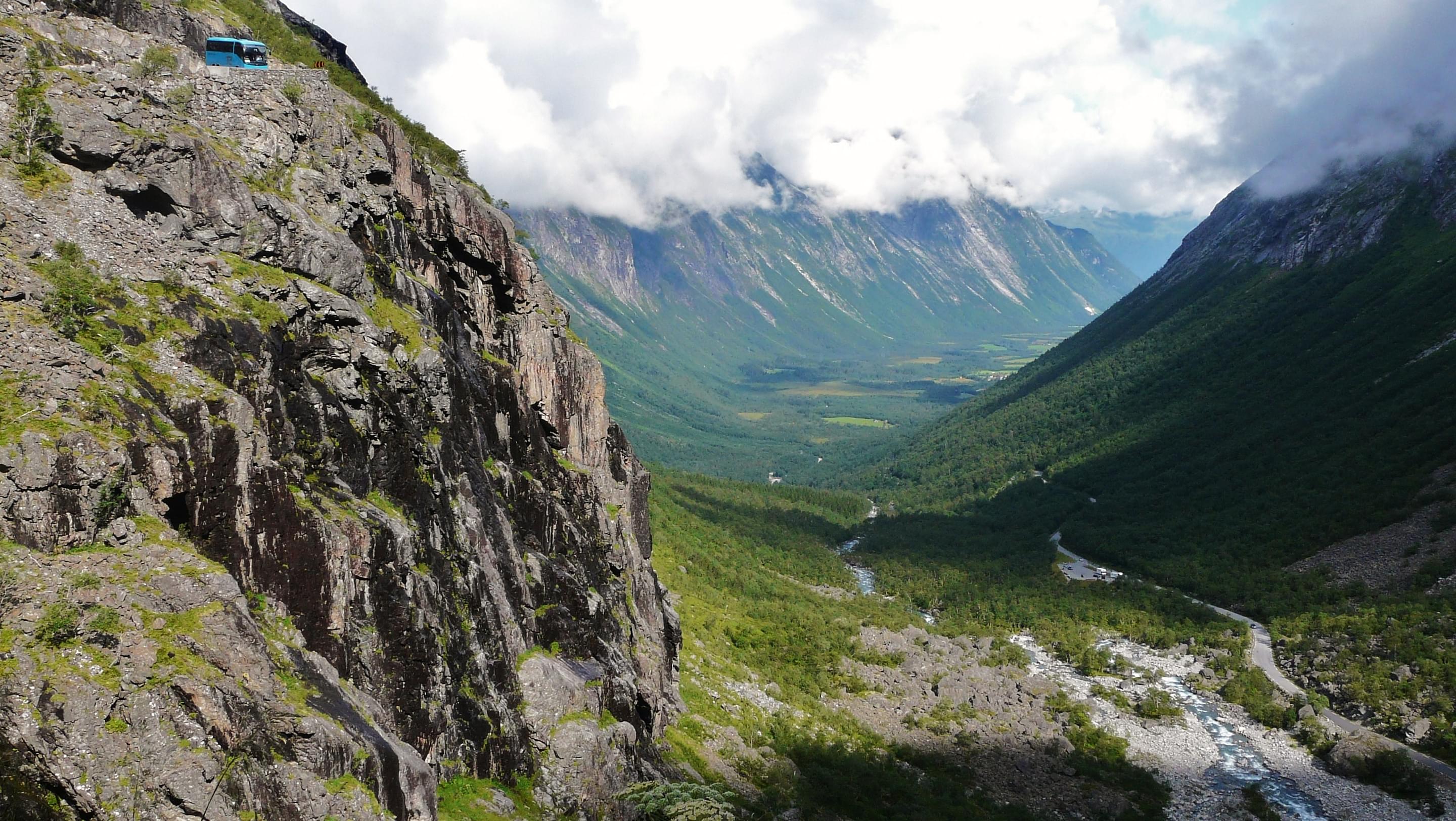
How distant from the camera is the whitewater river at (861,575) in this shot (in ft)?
416

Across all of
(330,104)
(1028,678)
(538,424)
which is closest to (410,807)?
(538,424)

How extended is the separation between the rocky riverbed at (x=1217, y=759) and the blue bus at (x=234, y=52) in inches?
3332

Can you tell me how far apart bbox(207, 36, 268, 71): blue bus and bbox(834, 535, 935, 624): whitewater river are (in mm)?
106196

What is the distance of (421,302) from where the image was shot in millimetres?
38406

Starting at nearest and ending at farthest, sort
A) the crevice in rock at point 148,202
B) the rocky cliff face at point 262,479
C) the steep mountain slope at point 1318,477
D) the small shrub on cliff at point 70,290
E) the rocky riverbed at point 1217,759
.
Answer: the rocky cliff face at point 262,479 < the small shrub on cliff at point 70,290 < the crevice in rock at point 148,202 < the rocky riverbed at point 1217,759 < the steep mountain slope at point 1318,477

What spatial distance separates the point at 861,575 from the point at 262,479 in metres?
130

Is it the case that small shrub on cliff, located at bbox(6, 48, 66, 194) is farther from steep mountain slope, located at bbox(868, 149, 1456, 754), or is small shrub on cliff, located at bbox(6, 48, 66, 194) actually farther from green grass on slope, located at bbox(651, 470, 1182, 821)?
steep mountain slope, located at bbox(868, 149, 1456, 754)

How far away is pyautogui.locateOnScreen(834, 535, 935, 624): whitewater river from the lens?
126875mm

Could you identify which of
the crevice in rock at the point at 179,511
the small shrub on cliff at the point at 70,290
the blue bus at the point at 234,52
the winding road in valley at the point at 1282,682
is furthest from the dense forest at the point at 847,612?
the blue bus at the point at 234,52

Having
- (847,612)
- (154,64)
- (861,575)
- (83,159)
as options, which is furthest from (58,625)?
(861,575)

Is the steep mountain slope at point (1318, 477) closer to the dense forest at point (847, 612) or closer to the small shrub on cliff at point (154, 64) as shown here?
the dense forest at point (847, 612)

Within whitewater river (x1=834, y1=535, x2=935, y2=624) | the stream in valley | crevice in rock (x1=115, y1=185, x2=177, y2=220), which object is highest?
crevice in rock (x1=115, y1=185, x2=177, y2=220)

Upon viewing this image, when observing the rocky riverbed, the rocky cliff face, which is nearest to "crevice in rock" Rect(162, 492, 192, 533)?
the rocky cliff face

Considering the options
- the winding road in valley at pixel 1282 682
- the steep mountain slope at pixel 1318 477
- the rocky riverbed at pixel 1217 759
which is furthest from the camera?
the steep mountain slope at pixel 1318 477
